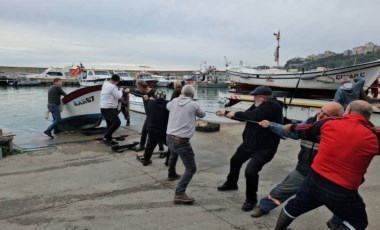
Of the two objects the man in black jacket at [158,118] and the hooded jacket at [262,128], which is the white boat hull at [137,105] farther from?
the hooded jacket at [262,128]

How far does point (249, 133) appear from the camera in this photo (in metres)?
4.45

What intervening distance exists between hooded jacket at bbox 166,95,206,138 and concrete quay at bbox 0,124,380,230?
0.97 meters

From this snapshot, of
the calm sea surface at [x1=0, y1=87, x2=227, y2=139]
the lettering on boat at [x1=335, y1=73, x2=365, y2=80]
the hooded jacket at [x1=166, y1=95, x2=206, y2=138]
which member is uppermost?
the lettering on boat at [x1=335, y1=73, x2=365, y2=80]

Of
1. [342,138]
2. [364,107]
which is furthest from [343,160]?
[364,107]

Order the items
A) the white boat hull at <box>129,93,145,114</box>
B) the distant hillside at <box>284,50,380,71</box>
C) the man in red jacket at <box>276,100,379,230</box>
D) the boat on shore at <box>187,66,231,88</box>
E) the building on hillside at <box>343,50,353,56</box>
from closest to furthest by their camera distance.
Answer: the man in red jacket at <box>276,100,379,230</box> < the distant hillside at <box>284,50,380,71</box> < the building on hillside at <box>343,50,353,56</box> < the white boat hull at <box>129,93,145,114</box> < the boat on shore at <box>187,66,231,88</box>

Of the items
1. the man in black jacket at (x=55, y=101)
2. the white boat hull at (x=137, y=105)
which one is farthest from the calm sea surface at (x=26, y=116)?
the man in black jacket at (x=55, y=101)

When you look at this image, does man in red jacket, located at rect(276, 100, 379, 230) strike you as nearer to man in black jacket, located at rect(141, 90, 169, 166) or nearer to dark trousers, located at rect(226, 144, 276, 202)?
dark trousers, located at rect(226, 144, 276, 202)

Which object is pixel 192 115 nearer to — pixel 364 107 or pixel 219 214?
pixel 219 214

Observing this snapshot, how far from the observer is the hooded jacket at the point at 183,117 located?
15.1 ft

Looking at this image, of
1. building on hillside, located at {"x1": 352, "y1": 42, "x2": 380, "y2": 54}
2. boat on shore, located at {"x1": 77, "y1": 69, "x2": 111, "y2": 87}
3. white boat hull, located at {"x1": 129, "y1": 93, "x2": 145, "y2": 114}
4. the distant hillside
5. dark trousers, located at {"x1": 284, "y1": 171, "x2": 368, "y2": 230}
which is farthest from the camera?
boat on shore, located at {"x1": 77, "y1": 69, "x2": 111, "y2": 87}

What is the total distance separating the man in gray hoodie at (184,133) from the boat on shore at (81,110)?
566 centimetres

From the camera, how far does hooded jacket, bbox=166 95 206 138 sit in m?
4.62

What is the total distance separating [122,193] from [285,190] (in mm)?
2373

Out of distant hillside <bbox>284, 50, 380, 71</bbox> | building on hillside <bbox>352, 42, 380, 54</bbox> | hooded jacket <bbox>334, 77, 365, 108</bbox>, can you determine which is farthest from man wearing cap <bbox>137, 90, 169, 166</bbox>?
building on hillside <bbox>352, 42, 380, 54</bbox>
